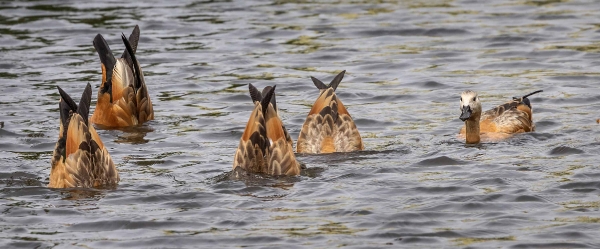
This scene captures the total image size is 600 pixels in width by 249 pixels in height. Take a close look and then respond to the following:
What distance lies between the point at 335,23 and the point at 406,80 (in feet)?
14.3

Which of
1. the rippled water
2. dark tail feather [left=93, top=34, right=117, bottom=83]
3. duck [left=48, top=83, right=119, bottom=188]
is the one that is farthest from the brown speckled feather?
duck [left=48, top=83, right=119, bottom=188]

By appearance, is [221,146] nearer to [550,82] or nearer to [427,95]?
[427,95]

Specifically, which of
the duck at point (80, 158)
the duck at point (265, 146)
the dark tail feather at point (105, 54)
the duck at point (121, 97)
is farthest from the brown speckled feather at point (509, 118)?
the duck at point (80, 158)

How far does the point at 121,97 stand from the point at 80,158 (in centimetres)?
371

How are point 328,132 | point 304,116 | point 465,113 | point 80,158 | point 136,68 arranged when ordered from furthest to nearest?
point 304,116 → point 136,68 → point 465,113 → point 328,132 → point 80,158

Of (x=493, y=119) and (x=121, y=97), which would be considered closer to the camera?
(x=493, y=119)

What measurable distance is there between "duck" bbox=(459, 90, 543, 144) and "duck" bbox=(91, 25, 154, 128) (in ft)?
12.5

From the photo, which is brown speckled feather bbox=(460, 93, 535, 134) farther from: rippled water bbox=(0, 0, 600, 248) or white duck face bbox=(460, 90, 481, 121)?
white duck face bbox=(460, 90, 481, 121)

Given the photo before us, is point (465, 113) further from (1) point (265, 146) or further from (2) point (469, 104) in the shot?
(1) point (265, 146)

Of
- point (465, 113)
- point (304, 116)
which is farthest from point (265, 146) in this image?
point (304, 116)

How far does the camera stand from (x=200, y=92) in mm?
15664

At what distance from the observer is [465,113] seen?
12484 millimetres

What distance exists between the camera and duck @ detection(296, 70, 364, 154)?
1227cm

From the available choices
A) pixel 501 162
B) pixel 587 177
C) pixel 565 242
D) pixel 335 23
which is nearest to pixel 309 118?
pixel 501 162
